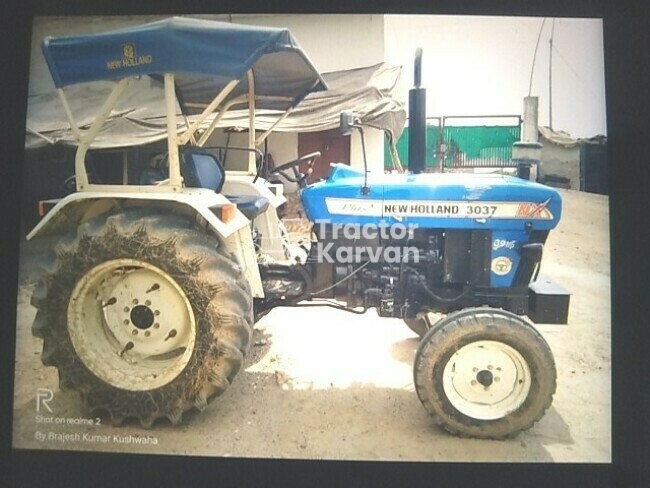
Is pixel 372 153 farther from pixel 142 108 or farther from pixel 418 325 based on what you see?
pixel 142 108

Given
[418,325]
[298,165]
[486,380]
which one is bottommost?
[486,380]

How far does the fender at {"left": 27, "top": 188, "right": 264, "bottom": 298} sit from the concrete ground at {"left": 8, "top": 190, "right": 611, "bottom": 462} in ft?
0.81

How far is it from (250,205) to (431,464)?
1509 millimetres

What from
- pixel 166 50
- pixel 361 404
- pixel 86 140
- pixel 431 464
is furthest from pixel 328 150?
pixel 431 464

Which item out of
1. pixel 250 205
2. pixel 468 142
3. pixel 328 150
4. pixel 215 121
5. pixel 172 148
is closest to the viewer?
pixel 172 148

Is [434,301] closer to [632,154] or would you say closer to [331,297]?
[331,297]

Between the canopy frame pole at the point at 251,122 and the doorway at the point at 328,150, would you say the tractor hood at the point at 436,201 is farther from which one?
the canopy frame pole at the point at 251,122

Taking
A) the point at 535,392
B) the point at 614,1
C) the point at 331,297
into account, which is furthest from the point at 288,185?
the point at 614,1

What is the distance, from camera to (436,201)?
2.41 meters

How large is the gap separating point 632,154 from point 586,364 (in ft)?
3.51

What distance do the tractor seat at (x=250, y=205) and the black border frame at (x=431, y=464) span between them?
92 centimetres

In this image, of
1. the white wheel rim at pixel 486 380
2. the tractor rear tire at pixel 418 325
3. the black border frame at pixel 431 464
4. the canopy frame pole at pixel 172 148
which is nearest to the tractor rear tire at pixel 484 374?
the white wheel rim at pixel 486 380

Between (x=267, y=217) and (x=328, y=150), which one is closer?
(x=328, y=150)

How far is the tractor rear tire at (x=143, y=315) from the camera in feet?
7.16
